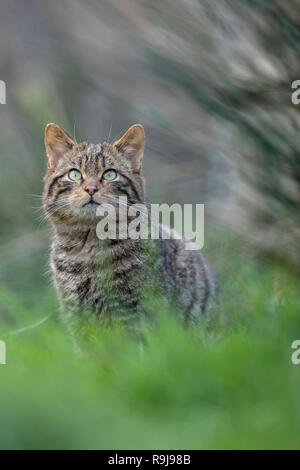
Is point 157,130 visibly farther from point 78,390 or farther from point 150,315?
point 78,390

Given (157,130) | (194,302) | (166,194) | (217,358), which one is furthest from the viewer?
(166,194)

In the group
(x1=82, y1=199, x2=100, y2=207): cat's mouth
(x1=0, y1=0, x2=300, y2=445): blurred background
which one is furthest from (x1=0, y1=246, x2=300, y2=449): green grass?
(x1=82, y1=199, x2=100, y2=207): cat's mouth

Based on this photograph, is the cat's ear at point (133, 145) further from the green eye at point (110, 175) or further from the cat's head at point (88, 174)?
the green eye at point (110, 175)

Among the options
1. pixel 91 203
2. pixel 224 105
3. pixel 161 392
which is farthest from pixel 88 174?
pixel 161 392

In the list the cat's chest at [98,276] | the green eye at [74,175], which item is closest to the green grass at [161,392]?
the cat's chest at [98,276]

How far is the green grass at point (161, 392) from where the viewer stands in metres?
1.71

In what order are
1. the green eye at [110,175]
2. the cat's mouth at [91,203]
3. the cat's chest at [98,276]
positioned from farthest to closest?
1. the green eye at [110,175]
2. the cat's mouth at [91,203]
3. the cat's chest at [98,276]

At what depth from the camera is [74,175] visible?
12.4 feet

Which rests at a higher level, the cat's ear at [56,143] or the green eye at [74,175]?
the cat's ear at [56,143]

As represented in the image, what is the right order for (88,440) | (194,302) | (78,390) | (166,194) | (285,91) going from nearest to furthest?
(88,440)
(78,390)
(285,91)
(194,302)
(166,194)

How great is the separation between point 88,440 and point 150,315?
148 centimetres

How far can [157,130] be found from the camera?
2.97 metres

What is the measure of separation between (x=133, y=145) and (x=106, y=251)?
0.72 meters
